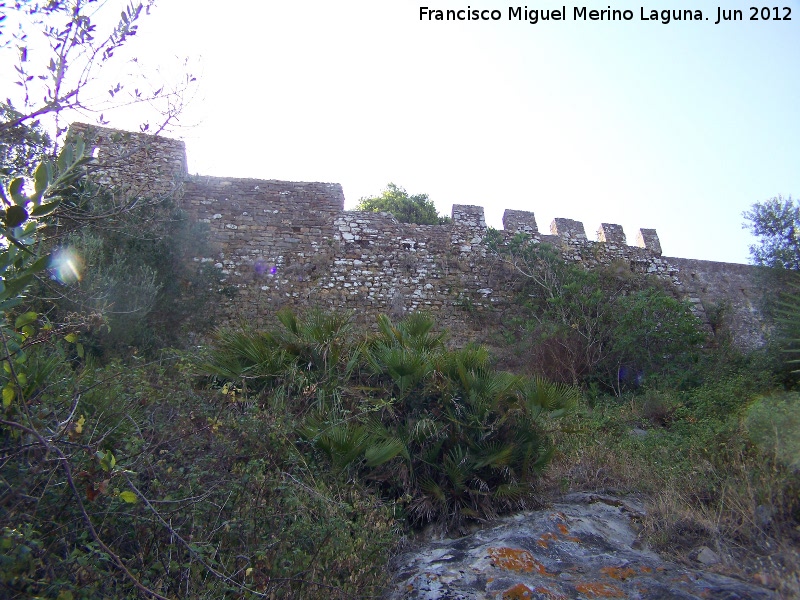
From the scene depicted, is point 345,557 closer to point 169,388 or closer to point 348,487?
point 348,487

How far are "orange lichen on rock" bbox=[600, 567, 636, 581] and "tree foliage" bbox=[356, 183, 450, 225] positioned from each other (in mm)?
14406

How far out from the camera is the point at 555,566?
4.34 metres

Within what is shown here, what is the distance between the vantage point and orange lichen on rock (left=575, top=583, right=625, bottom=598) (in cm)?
389

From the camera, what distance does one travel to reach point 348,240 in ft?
39.5

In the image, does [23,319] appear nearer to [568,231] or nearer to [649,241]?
[568,231]

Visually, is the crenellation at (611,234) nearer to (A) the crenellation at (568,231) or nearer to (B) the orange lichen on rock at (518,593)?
(A) the crenellation at (568,231)

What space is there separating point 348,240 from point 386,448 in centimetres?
A: 722

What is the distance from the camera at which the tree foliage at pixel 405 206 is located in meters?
18.5

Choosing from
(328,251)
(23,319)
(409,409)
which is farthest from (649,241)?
(23,319)

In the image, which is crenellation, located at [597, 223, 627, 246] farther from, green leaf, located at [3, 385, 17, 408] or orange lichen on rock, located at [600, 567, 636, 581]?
green leaf, located at [3, 385, 17, 408]

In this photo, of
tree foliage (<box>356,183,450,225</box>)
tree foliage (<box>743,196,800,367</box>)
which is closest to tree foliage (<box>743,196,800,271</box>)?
tree foliage (<box>743,196,800,367</box>)

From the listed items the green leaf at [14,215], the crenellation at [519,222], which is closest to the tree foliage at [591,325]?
the crenellation at [519,222]

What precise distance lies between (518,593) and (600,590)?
525 millimetres

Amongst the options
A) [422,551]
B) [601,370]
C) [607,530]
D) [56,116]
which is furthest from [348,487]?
[601,370]
